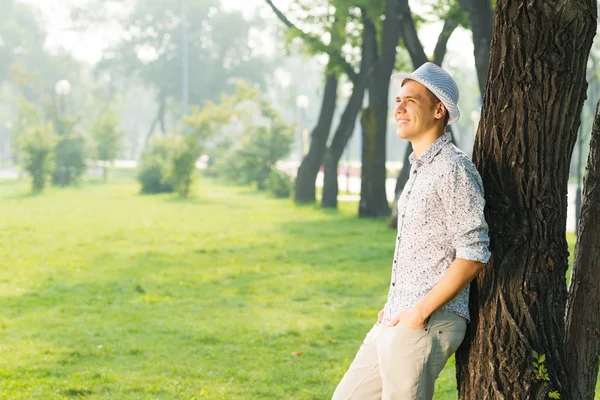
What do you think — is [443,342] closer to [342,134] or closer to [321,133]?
[342,134]

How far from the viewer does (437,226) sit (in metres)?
3.72

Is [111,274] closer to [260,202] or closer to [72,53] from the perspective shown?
[260,202]

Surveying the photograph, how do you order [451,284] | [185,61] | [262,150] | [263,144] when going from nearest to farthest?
[451,284], [263,144], [262,150], [185,61]

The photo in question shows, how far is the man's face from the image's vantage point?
12.7 ft

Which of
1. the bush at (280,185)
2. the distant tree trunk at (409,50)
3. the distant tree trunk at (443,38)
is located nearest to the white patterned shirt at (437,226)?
the distant tree trunk at (409,50)

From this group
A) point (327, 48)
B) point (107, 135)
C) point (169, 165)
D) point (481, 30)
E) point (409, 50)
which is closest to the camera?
point (481, 30)

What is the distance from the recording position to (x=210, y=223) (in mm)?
21844

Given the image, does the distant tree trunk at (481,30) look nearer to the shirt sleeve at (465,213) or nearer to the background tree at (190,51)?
the shirt sleeve at (465,213)

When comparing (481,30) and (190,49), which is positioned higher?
(190,49)

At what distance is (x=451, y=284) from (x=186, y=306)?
7446mm

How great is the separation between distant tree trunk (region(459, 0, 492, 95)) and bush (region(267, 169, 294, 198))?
18.8 meters

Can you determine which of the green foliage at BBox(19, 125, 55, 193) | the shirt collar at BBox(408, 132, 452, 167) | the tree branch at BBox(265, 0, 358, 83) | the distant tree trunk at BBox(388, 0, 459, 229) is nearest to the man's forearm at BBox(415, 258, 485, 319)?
the shirt collar at BBox(408, 132, 452, 167)

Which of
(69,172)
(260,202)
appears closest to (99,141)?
(69,172)

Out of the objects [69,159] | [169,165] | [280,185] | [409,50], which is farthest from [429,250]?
[69,159]
